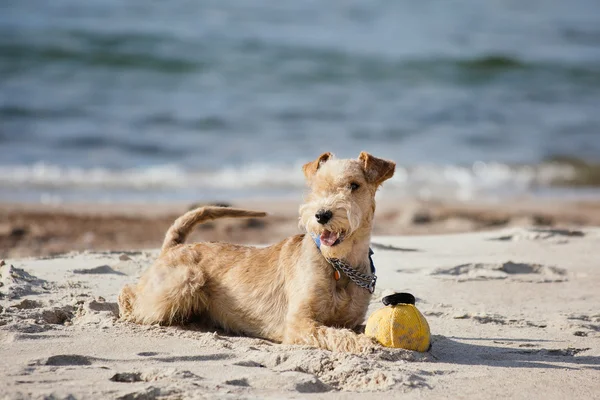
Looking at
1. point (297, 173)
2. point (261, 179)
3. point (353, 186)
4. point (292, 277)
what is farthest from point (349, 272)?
point (297, 173)

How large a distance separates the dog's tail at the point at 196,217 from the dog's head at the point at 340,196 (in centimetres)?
68

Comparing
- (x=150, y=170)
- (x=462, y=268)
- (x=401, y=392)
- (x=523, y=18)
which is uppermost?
(x=523, y=18)

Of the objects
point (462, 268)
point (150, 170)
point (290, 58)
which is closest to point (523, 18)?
point (290, 58)

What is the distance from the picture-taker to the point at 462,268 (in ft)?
22.2

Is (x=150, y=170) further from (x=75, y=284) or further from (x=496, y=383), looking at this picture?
(x=496, y=383)

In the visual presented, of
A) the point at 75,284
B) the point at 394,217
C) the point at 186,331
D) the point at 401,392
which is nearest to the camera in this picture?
the point at 401,392

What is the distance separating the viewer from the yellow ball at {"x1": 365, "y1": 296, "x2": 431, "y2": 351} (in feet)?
15.3

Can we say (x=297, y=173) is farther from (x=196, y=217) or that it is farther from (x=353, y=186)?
(x=353, y=186)

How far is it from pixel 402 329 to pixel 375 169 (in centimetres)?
103

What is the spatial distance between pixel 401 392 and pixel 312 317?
97cm

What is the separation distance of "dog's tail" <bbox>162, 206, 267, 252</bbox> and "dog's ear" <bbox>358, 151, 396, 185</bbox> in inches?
36.5

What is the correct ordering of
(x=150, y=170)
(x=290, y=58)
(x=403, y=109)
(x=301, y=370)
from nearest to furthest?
1. (x=301, y=370)
2. (x=150, y=170)
3. (x=403, y=109)
4. (x=290, y=58)

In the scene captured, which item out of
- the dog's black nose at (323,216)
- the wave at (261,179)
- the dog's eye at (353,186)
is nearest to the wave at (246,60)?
the wave at (261,179)

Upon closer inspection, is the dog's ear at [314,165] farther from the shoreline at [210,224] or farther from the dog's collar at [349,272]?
the shoreline at [210,224]
